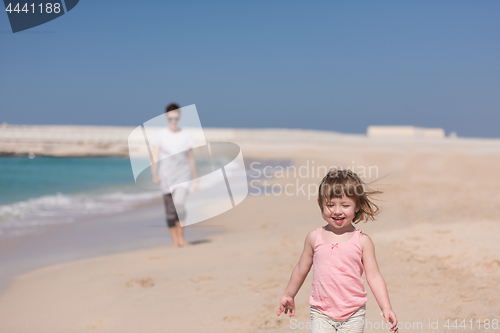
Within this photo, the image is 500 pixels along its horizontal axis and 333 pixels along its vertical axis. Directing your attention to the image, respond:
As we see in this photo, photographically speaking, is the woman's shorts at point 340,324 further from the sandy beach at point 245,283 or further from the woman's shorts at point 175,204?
the woman's shorts at point 175,204

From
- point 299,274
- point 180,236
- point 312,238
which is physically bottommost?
point 180,236

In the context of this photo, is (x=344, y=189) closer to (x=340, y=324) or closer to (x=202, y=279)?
(x=340, y=324)

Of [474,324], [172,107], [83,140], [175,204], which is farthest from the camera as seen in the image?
[83,140]

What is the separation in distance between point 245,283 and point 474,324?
2098 mm

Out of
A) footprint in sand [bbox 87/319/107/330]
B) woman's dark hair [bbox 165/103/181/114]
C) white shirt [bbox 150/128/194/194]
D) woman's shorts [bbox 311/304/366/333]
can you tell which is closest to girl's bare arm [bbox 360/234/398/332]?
woman's shorts [bbox 311/304/366/333]

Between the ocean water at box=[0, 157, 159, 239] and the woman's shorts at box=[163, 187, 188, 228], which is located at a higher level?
the woman's shorts at box=[163, 187, 188, 228]

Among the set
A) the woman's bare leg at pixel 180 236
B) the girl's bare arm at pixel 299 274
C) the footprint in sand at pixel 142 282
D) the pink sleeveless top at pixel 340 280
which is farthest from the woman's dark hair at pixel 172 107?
the pink sleeveless top at pixel 340 280

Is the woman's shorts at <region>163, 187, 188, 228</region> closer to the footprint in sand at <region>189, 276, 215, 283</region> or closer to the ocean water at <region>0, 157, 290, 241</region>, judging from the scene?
the footprint in sand at <region>189, 276, 215, 283</region>

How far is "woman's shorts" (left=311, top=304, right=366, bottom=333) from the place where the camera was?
7.99ft

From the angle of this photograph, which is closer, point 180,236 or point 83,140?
point 180,236

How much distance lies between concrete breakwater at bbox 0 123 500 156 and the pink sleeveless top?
97.2 ft

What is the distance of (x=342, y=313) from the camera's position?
243cm

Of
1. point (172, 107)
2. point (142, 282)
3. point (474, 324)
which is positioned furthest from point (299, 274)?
point (172, 107)

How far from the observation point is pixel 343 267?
8.07 feet
